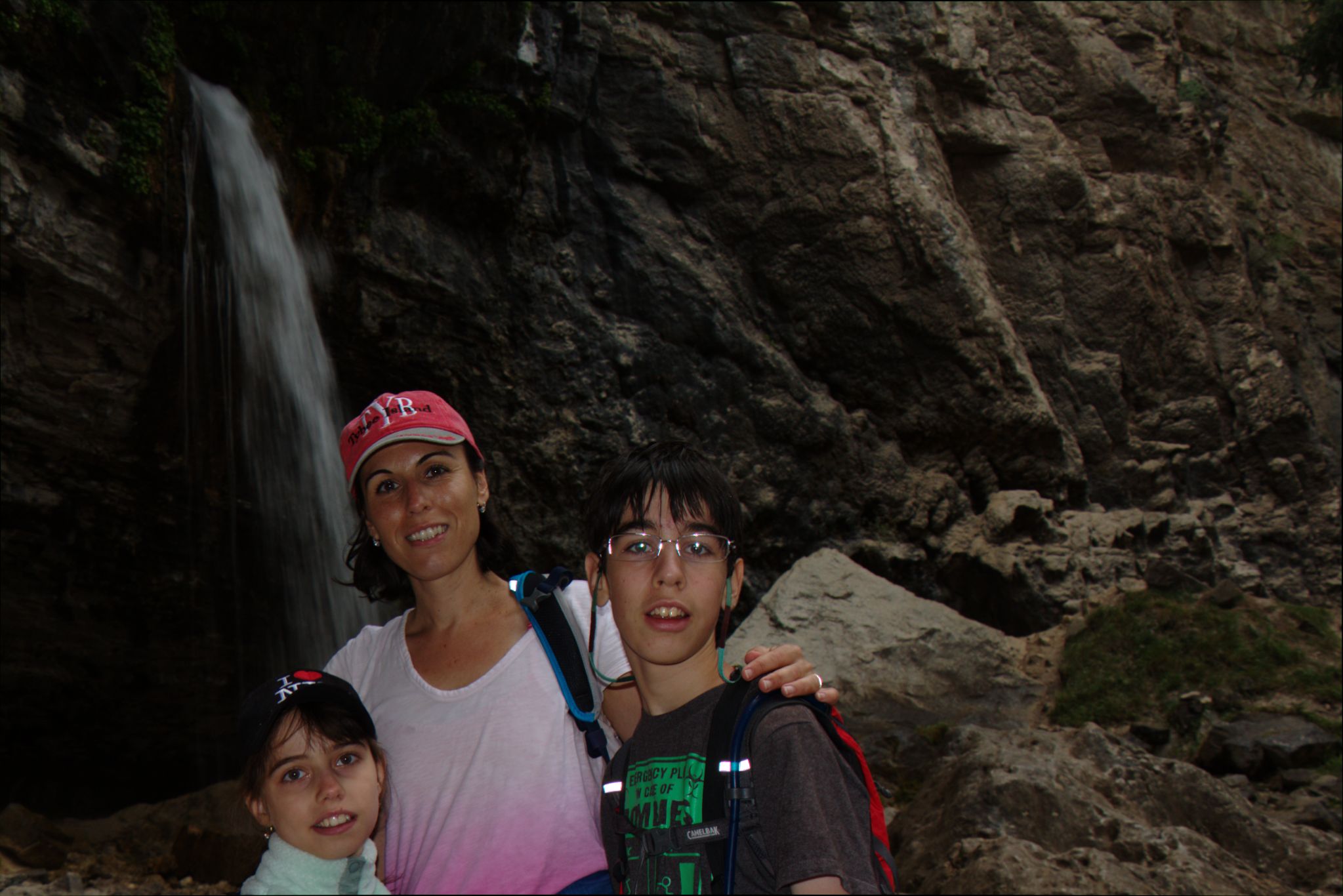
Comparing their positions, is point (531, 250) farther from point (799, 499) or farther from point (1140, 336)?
point (1140, 336)

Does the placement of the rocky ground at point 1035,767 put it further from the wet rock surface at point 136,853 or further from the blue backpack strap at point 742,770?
the wet rock surface at point 136,853

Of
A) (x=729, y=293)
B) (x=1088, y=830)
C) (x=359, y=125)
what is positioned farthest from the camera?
(x=729, y=293)

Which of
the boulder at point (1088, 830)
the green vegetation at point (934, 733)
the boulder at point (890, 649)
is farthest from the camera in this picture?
the boulder at point (890, 649)

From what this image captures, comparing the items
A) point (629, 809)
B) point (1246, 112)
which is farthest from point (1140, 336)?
point (629, 809)

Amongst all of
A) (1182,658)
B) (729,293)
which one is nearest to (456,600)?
(1182,658)

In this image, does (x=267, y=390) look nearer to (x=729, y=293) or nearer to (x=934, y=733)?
(x=729, y=293)

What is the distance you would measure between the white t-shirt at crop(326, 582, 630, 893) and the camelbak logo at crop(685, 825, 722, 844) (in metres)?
0.25

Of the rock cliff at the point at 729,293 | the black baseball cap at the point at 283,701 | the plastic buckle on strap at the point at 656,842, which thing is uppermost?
the rock cliff at the point at 729,293

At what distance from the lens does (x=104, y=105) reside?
670 cm

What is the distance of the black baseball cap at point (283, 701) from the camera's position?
1.78 metres

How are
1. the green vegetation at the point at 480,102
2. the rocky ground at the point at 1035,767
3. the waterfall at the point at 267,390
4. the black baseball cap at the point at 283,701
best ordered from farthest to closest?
1. the green vegetation at the point at 480,102
2. the waterfall at the point at 267,390
3. the rocky ground at the point at 1035,767
4. the black baseball cap at the point at 283,701

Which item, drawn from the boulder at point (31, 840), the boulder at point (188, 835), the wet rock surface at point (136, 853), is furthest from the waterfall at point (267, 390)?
the boulder at point (31, 840)

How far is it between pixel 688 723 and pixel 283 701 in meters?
0.76

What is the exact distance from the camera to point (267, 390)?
834 centimetres
